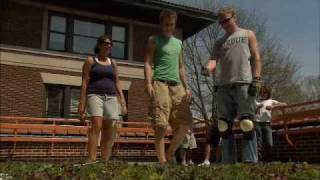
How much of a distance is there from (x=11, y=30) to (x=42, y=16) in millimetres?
1291

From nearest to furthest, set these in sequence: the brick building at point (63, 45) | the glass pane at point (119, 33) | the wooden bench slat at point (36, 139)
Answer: the wooden bench slat at point (36, 139) → the brick building at point (63, 45) → the glass pane at point (119, 33)

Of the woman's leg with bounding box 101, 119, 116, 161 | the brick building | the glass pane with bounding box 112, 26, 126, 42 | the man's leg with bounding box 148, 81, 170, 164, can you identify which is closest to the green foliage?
the man's leg with bounding box 148, 81, 170, 164

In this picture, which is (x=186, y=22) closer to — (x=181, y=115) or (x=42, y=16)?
(x=42, y=16)

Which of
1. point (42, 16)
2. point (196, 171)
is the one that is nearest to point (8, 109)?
point (42, 16)

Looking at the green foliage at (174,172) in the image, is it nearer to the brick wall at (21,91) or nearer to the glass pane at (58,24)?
the brick wall at (21,91)

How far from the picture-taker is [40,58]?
17500 millimetres

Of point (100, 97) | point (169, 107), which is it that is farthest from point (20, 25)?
point (169, 107)

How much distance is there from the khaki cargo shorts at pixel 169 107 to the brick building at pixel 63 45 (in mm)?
11618

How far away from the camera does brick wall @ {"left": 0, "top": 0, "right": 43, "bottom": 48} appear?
17141 mm

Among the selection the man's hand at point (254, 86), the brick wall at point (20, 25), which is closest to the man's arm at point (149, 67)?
the man's hand at point (254, 86)

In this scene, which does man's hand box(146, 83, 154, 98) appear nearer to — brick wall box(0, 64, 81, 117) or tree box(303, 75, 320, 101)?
brick wall box(0, 64, 81, 117)

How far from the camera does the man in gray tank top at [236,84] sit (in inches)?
215

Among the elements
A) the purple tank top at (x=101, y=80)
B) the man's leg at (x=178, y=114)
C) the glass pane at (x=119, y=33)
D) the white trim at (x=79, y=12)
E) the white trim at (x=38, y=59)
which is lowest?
the man's leg at (x=178, y=114)

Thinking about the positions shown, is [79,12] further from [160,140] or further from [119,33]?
[160,140]
